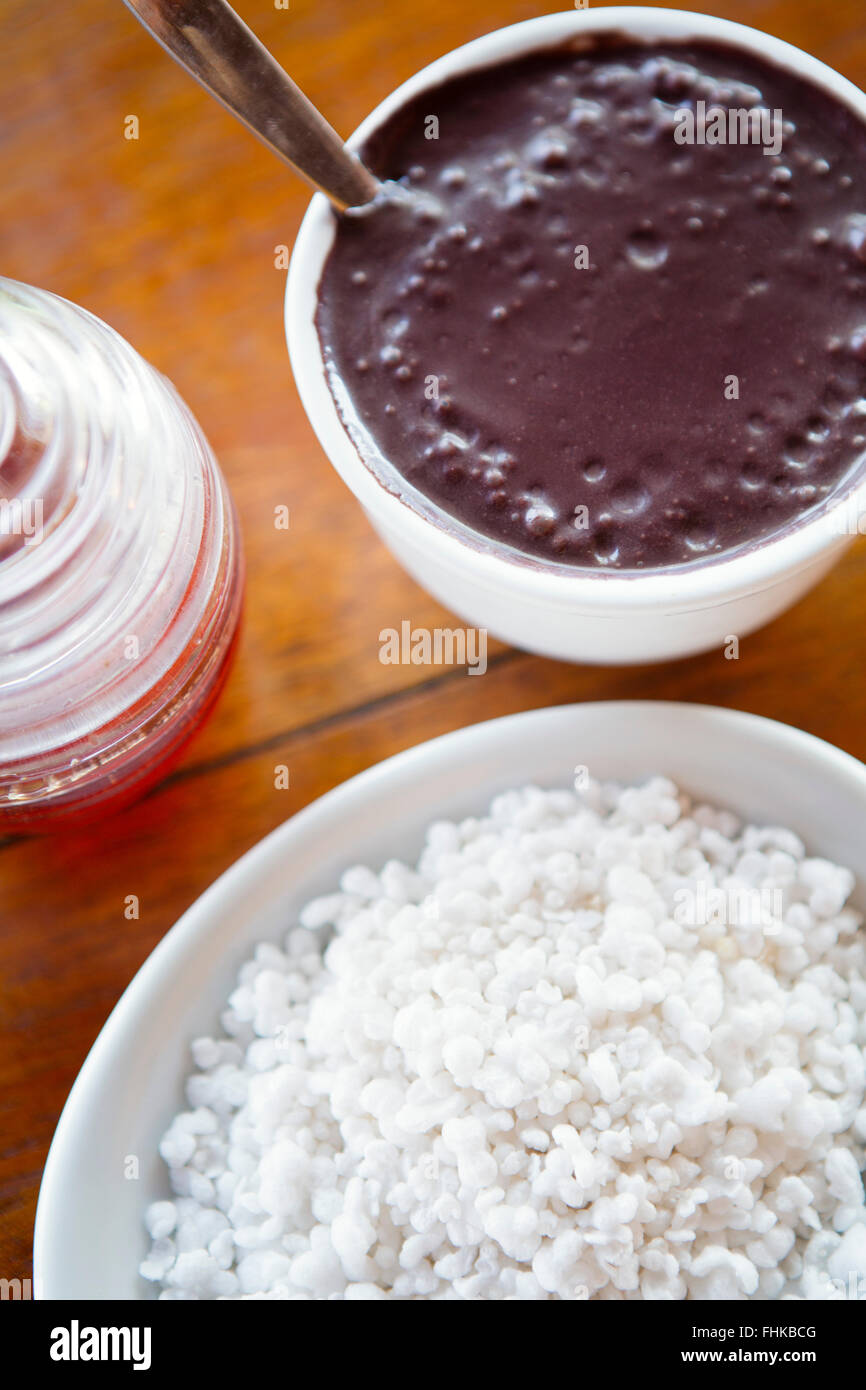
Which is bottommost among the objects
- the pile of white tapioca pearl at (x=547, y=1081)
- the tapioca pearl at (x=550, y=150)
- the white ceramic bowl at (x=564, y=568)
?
the pile of white tapioca pearl at (x=547, y=1081)

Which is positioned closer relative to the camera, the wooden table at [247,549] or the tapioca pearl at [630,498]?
the tapioca pearl at [630,498]

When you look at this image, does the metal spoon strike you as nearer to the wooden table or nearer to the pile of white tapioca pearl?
the wooden table

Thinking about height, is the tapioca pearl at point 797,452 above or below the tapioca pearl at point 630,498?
above

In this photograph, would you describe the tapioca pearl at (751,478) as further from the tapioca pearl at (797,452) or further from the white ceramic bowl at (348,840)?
the white ceramic bowl at (348,840)

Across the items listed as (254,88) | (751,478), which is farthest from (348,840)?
(254,88)

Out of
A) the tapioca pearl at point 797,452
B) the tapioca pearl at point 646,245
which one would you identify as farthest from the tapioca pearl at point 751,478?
the tapioca pearl at point 646,245

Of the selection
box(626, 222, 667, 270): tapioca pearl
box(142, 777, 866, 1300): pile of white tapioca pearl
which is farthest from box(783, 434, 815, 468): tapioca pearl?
box(142, 777, 866, 1300): pile of white tapioca pearl
